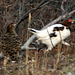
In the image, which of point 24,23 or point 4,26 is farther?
point 24,23

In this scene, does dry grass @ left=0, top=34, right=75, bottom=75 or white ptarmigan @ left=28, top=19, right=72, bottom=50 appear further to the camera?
white ptarmigan @ left=28, top=19, right=72, bottom=50

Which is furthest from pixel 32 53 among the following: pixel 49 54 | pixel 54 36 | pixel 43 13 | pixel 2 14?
pixel 43 13

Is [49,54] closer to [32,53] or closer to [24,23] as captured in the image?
[32,53]

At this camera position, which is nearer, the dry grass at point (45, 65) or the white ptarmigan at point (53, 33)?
the dry grass at point (45, 65)

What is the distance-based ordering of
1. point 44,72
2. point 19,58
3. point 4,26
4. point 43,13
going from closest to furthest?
point 44,72
point 19,58
point 4,26
point 43,13

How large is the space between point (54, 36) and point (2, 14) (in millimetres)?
1846

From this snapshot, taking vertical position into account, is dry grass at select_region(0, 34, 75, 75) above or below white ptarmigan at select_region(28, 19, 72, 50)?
below

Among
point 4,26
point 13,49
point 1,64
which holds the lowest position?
point 1,64

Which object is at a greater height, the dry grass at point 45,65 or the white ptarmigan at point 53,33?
the white ptarmigan at point 53,33

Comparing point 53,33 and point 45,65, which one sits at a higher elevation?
point 53,33

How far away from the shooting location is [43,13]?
762 cm

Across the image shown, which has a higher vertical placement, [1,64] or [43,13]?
[43,13]

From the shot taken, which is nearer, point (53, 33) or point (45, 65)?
point (45, 65)

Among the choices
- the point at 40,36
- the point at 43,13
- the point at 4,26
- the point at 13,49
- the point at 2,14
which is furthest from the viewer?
the point at 43,13
